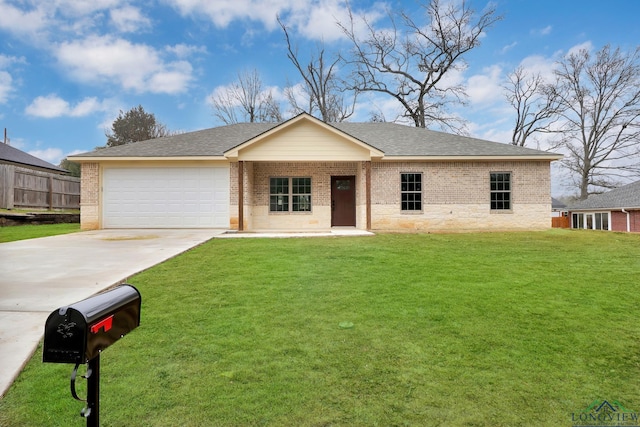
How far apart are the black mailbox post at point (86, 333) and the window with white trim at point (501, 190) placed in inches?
636

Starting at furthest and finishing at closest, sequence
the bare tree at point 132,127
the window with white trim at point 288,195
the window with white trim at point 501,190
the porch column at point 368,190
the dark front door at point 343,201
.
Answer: the bare tree at point 132,127 < the dark front door at point 343,201 < the window with white trim at point 288,195 < the window with white trim at point 501,190 < the porch column at point 368,190

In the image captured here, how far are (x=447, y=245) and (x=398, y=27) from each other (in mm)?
26284

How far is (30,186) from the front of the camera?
744 inches

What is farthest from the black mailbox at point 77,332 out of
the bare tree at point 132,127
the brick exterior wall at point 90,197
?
the bare tree at point 132,127

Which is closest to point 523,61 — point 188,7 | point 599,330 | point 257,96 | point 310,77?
point 310,77

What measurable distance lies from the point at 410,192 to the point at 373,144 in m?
2.90

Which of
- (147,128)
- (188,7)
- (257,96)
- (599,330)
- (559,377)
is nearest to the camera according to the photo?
(559,377)

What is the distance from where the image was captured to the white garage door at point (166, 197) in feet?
48.2

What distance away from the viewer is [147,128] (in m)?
39.2

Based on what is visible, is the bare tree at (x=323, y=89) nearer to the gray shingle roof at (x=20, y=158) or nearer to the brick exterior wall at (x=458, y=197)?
the brick exterior wall at (x=458, y=197)

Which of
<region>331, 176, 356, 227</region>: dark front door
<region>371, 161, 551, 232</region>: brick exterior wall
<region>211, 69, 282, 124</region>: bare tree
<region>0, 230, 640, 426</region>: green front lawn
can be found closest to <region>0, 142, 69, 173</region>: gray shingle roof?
<region>211, 69, 282, 124</region>: bare tree

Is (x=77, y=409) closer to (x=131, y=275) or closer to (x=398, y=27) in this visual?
(x=131, y=275)

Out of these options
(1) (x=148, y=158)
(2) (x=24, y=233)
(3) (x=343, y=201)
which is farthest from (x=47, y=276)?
(3) (x=343, y=201)

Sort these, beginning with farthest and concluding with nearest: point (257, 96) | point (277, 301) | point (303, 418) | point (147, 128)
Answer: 1. point (147, 128)
2. point (257, 96)
3. point (277, 301)
4. point (303, 418)
